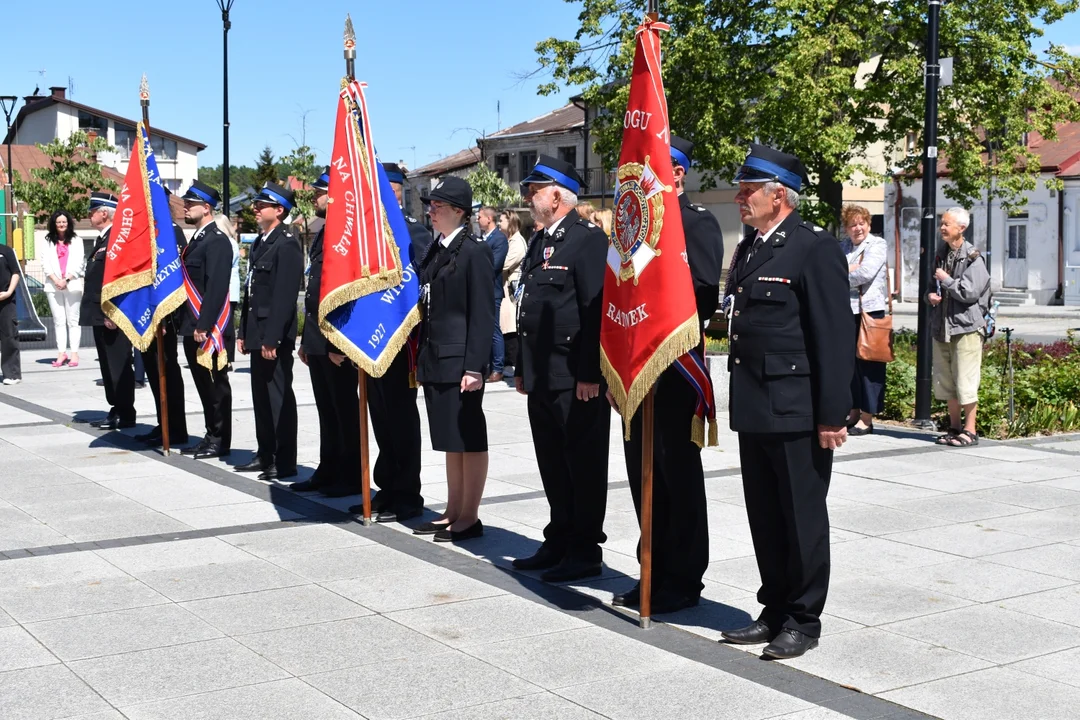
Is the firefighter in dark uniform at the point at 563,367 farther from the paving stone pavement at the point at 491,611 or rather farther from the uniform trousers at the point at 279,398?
the uniform trousers at the point at 279,398

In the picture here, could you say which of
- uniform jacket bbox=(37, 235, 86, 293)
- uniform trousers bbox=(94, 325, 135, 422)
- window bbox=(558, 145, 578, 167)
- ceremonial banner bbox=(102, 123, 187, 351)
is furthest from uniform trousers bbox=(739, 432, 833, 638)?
window bbox=(558, 145, 578, 167)

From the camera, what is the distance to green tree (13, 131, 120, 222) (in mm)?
41625

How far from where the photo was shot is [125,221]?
441 inches

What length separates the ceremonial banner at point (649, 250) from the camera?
227 inches

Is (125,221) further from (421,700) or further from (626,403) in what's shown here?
(421,700)

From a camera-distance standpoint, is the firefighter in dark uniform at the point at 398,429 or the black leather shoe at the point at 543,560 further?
the firefighter in dark uniform at the point at 398,429

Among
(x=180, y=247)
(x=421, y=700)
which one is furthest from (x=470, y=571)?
(x=180, y=247)

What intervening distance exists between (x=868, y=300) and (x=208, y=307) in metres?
5.56

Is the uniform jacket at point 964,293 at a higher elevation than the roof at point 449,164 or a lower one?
lower

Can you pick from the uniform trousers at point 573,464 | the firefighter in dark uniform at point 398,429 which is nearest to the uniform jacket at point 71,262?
the firefighter in dark uniform at point 398,429

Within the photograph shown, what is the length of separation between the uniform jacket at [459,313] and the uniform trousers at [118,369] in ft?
18.5

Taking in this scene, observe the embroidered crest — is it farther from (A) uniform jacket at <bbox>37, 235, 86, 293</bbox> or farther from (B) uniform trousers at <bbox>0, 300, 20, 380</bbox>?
(A) uniform jacket at <bbox>37, 235, 86, 293</bbox>

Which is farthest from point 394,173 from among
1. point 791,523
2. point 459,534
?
point 791,523

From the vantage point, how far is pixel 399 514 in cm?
839
